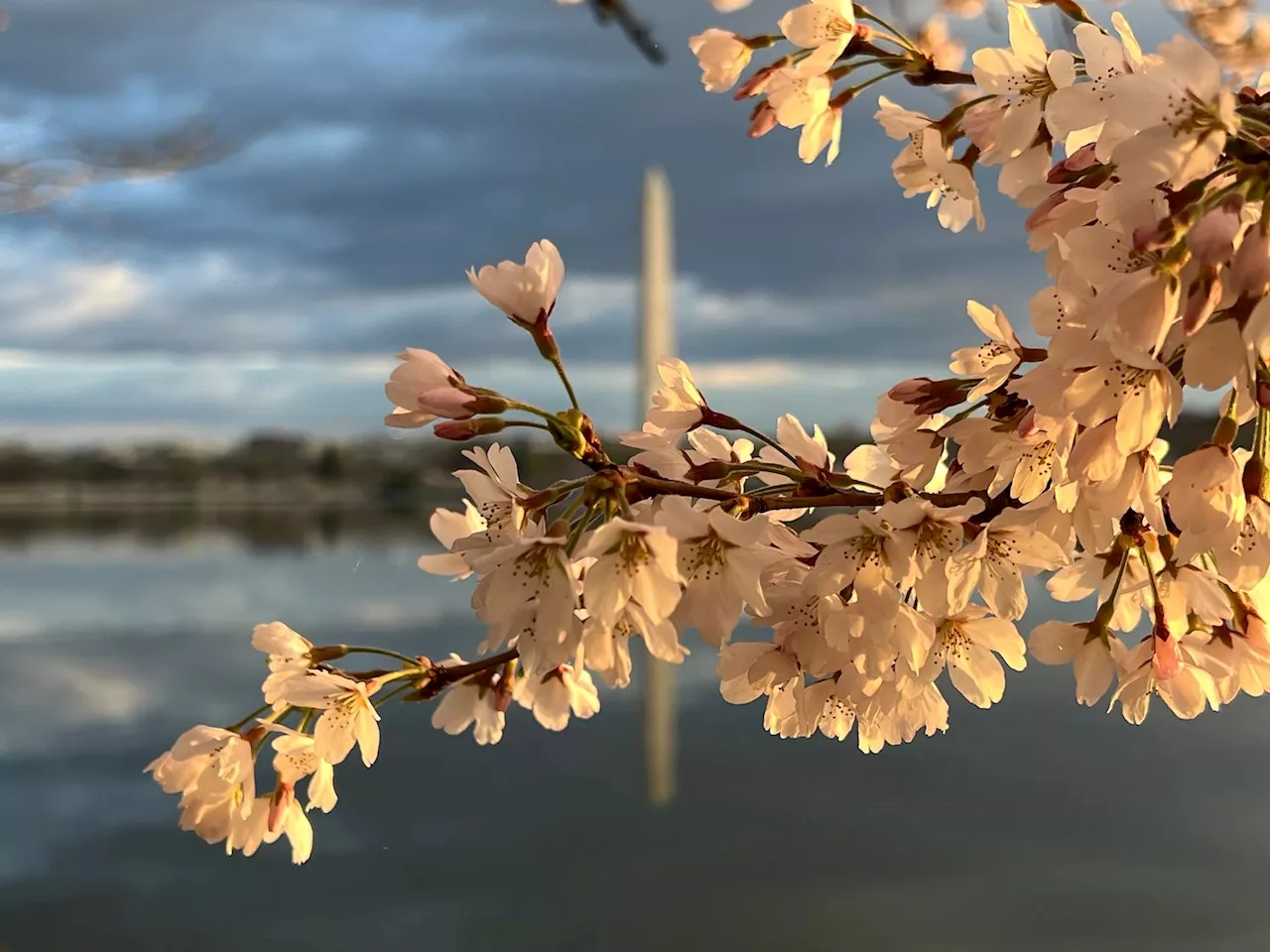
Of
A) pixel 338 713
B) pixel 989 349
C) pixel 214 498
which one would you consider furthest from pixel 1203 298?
pixel 214 498

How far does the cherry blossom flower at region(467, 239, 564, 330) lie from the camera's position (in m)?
0.22

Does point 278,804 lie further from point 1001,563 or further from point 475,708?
point 1001,563

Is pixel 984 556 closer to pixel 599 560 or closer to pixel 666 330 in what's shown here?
pixel 599 560

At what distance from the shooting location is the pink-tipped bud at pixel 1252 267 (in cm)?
15

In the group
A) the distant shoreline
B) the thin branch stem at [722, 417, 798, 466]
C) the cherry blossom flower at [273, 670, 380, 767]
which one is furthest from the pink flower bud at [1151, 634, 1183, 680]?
the distant shoreline

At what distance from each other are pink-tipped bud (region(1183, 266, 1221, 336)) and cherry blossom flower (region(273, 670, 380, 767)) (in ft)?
0.68

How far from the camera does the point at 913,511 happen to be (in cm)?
20

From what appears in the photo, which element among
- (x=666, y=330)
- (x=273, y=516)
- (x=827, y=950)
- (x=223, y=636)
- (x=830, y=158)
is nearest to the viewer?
(x=830, y=158)

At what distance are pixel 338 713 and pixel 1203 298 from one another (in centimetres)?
22

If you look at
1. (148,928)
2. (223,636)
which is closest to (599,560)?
(148,928)

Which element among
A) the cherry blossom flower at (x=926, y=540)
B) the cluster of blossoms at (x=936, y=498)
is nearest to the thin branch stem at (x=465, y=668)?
the cluster of blossoms at (x=936, y=498)

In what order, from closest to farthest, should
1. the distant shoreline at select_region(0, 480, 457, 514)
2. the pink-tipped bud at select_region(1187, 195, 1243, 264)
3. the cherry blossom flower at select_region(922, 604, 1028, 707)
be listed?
the pink-tipped bud at select_region(1187, 195, 1243, 264)
the cherry blossom flower at select_region(922, 604, 1028, 707)
the distant shoreline at select_region(0, 480, 457, 514)

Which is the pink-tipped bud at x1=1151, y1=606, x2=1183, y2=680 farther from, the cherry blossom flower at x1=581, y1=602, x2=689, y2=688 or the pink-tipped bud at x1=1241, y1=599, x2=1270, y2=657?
the cherry blossom flower at x1=581, y1=602, x2=689, y2=688

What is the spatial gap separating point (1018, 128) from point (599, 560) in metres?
0.16
